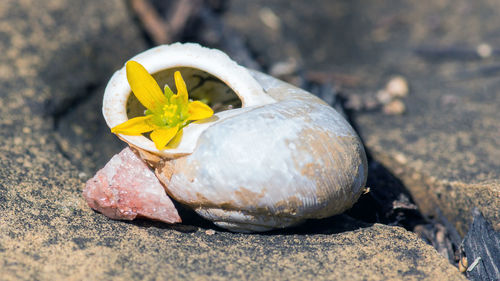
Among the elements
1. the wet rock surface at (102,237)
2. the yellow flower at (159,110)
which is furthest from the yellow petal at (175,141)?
the wet rock surface at (102,237)

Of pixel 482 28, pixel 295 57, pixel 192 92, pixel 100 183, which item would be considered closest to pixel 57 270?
pixel 100 183

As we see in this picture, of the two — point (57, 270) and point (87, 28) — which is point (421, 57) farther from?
point (57, 270)

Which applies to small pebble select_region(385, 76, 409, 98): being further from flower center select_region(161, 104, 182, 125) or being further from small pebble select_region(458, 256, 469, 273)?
flower center select_region(161, 104, 182, 125)

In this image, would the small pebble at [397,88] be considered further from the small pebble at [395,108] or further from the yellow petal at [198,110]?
the yellow petal at [198,110]

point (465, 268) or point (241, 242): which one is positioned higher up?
point (241, 242)

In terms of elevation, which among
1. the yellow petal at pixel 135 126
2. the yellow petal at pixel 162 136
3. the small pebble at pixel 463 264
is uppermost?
the yellow petal at pixel 135 126

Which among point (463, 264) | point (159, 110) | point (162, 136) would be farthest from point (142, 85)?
point (463, 264)

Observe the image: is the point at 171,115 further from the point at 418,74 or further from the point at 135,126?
the point at 418,74
